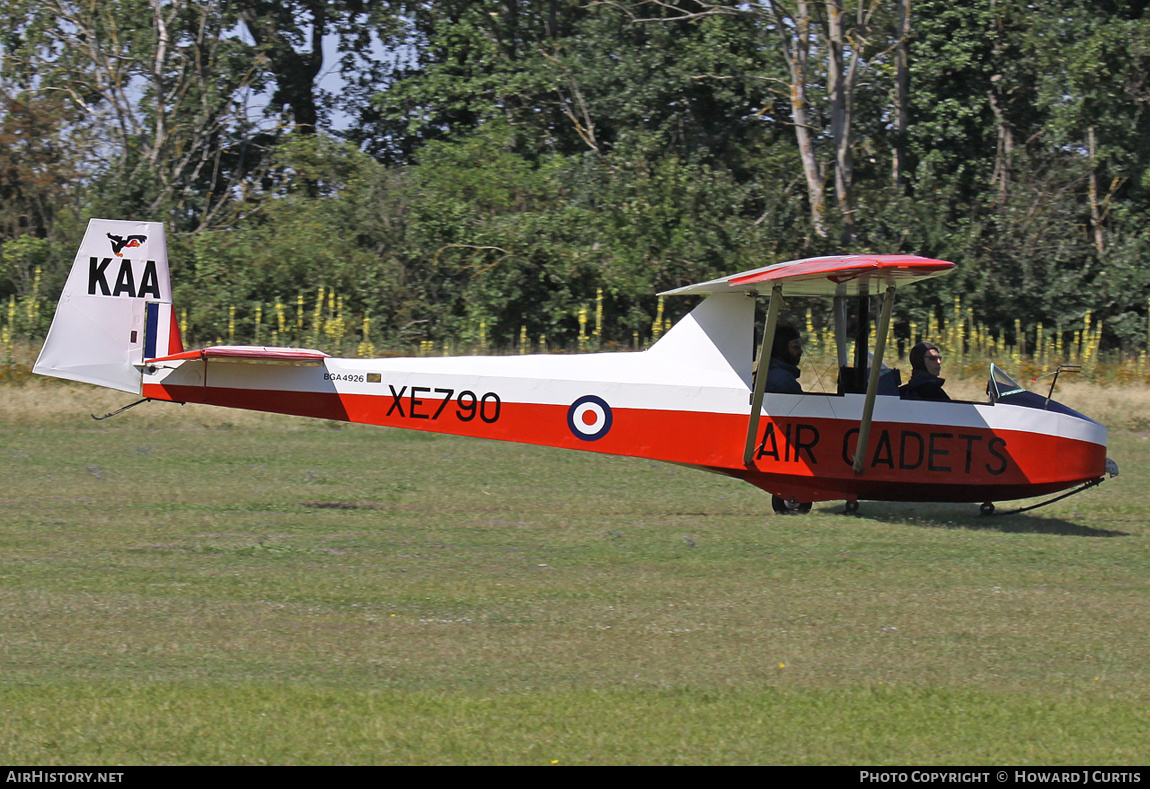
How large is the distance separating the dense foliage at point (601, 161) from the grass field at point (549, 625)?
1225 centimetres

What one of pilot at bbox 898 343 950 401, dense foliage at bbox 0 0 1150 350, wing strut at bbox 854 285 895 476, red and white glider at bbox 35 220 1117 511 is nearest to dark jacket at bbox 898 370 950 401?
pilot at bbox 898 343 950 401

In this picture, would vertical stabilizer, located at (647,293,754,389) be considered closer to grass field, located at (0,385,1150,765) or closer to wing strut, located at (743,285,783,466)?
wing strut, located at (743,285,783,466)

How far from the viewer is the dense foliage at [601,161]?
24875 mm

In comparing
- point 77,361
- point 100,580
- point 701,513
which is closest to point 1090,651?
point 701,513

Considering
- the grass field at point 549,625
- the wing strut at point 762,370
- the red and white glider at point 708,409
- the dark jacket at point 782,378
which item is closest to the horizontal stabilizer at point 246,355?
the red and white glider at point 708,409

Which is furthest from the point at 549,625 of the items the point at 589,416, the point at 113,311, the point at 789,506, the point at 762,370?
the point at 113,311

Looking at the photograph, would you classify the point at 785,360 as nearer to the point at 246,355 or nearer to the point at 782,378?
the point at 782,378

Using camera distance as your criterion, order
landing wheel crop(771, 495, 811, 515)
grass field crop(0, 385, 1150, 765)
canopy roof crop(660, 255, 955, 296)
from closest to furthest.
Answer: grass field crop(0, 385, 1150, 765), canopy roof crop(660, 255, 955, 296), landing wheel crop(771, 495, 811, 515)

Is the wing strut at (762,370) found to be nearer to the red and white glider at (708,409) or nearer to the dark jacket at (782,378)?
the red and white glider at (708,409)

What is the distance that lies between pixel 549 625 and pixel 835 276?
451cm

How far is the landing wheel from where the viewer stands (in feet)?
37.5

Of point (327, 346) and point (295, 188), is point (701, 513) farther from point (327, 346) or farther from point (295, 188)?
point (295, 188)

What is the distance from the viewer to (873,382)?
10.5 meters

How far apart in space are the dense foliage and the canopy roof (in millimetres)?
13119
